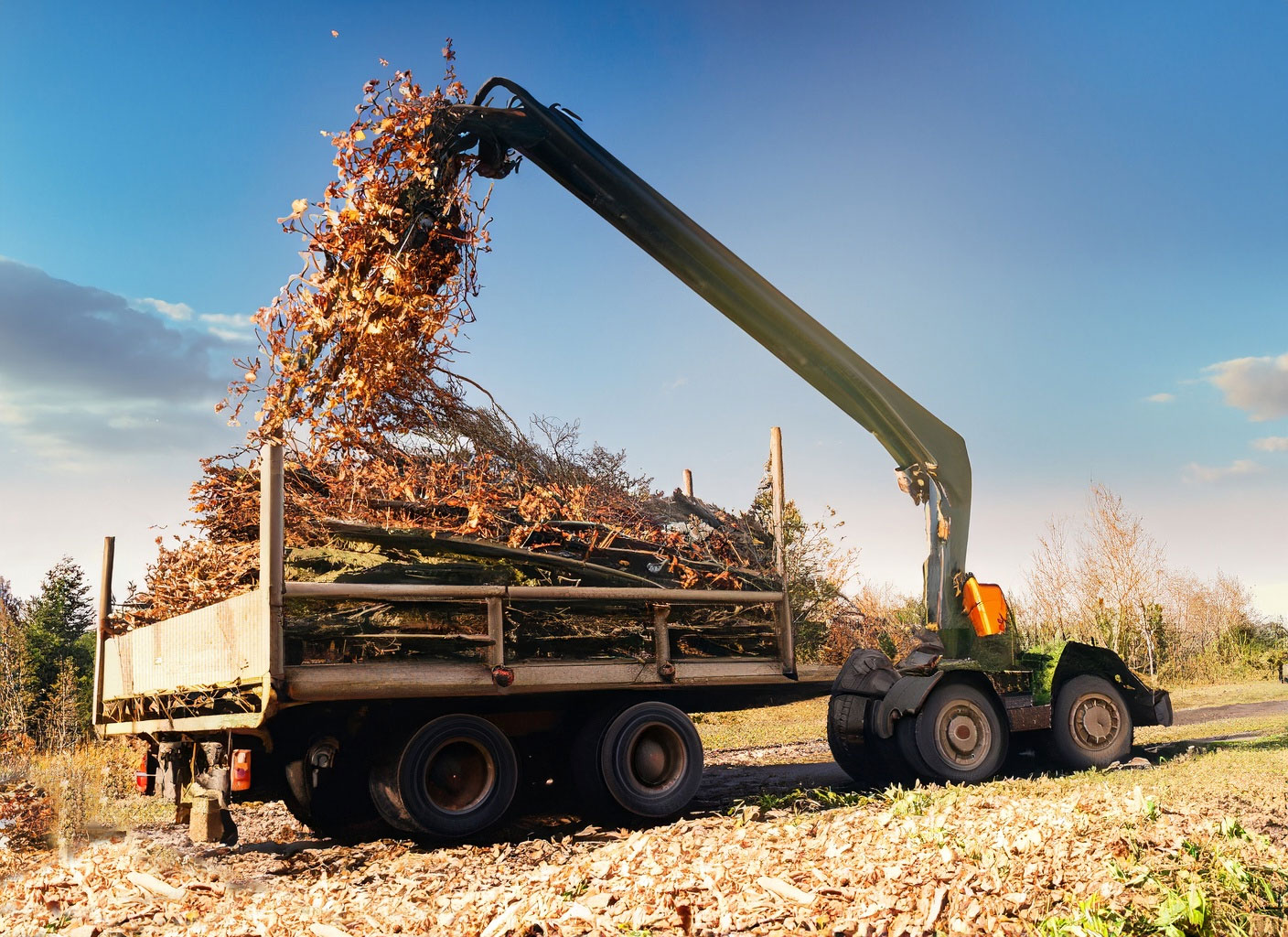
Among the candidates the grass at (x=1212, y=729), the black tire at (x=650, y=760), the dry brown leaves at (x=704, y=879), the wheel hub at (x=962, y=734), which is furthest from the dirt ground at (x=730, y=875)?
the grass at (x=1212, y=729)

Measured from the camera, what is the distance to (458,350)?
26.8ft

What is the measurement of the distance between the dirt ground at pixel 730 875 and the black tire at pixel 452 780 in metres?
0.20

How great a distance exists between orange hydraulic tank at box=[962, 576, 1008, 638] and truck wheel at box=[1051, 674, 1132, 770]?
3.01 feet

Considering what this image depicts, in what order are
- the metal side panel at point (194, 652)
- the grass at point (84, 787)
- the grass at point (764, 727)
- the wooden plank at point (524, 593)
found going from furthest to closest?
the grass at point (764, 727)
the grass at point (84, 787)
the wooden plank at point (524, 593)
the metal side panel at point (194, 652)

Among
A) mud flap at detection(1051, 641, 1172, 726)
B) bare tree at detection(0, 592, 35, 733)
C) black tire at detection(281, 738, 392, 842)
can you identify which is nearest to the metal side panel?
black tire at detection(281, 738, 392, 842)

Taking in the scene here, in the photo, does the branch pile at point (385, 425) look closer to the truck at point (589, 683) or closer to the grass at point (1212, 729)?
the truck at point (589, 683)

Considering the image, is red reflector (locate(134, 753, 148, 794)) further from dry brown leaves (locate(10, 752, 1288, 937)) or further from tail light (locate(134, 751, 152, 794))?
dry brown leaves (locate(10, 752, 1288, 937))

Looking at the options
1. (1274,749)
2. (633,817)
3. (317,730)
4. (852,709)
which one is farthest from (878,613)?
(317,730)

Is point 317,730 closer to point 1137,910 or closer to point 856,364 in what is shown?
point 1137,910

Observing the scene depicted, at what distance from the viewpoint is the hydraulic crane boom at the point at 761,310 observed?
8.32 metres

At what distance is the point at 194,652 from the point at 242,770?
968 mm

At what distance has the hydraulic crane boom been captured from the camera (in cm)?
832

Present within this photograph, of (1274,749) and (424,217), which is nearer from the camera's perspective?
(424,217)

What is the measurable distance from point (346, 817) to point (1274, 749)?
941 cm
